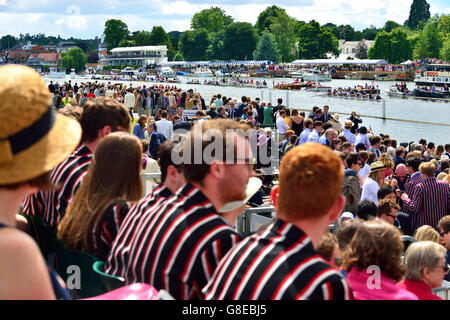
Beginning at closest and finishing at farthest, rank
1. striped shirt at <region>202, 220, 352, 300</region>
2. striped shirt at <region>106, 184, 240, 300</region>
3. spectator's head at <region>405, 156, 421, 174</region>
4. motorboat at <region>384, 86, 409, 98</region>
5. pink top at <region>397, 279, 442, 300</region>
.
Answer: striped shirt at <region>202, 220, 352, 300</region>
striped shirt at <region>106, 184, 240, 300</region>
pink top at <region>397, 279, 442, 300</region>
spectator's head at <region>405, 156, 421, 174</region>
motorboat at <region>384, 86, 409, 98</region>

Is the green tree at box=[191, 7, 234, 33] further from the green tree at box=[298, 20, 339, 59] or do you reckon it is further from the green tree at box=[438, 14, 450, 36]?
the green tree at box=[438, 14, 450, 36]

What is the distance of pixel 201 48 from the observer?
176 metres

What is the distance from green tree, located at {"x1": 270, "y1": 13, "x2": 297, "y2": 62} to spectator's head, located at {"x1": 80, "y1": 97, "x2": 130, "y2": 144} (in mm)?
155170

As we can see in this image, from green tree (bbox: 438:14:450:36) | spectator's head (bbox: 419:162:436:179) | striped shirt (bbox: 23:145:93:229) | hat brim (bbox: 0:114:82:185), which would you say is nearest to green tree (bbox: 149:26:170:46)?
green tree (bbox: 438:14:450:36)

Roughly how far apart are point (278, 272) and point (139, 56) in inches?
7252

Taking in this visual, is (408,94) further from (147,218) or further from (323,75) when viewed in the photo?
(147,218)

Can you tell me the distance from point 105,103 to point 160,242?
80.2 inches

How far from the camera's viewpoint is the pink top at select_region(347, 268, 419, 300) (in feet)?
9.70

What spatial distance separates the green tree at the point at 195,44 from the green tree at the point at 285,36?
22.1 metres

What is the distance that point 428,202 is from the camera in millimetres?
7910

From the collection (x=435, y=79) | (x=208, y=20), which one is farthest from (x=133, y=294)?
(x=208, y=20)

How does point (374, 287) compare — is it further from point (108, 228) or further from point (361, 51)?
point (361, 51)
